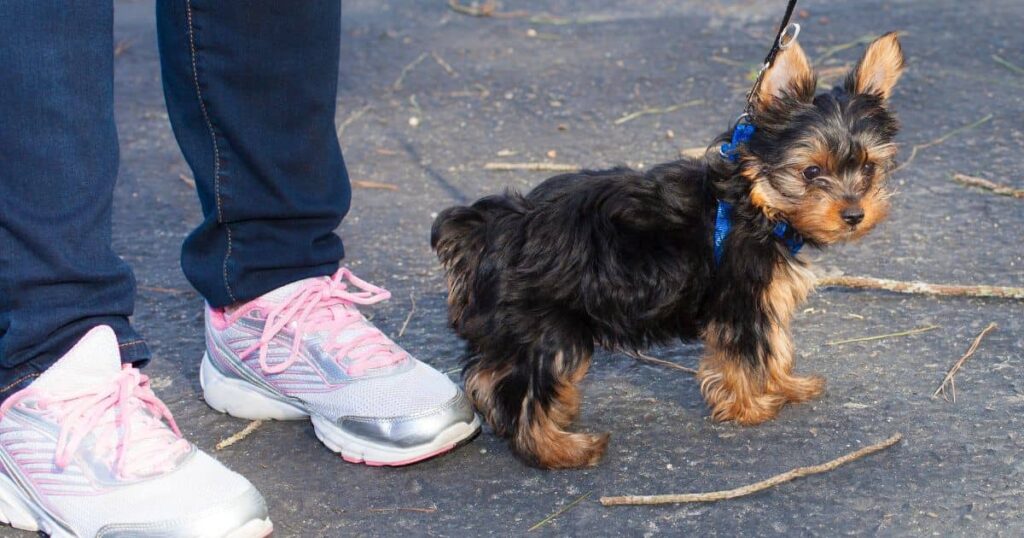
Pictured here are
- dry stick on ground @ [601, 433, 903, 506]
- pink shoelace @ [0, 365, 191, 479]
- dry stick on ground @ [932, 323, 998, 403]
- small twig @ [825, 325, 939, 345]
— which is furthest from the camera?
small twig @ [825, 325, 939, 345]

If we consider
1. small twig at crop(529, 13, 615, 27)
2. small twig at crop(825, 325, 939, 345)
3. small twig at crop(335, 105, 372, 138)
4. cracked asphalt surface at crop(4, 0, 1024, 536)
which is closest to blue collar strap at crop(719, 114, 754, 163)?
cracked asphalt surface at crop(4, 0, 1024, 536)

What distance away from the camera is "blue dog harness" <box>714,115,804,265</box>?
3.23m

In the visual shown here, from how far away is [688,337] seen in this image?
3445 mm

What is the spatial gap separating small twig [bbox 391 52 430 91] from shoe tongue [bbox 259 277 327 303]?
3.60 m

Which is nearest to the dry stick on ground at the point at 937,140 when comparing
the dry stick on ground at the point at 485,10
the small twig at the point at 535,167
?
the small twig at the point at 535,167

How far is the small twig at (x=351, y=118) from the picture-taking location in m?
6.31

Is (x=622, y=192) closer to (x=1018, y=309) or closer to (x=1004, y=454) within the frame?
(x=1004, y=454)

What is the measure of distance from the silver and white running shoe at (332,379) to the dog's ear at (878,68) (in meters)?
1.44

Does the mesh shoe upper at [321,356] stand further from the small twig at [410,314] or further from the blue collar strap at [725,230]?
the blue collar strap at [725,230]

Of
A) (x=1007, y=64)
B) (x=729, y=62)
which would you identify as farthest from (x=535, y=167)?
A: (x=1007, y=64)

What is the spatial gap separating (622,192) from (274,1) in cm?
105

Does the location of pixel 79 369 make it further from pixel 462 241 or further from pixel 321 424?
pixel 462 241

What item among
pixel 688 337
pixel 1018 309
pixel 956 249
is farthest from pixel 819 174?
pixel 956 249

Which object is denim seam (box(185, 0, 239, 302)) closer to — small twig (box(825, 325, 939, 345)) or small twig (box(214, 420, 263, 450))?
small twig (box(214, 420, 263, 450))
